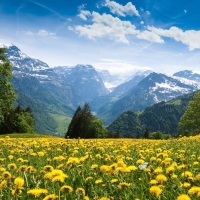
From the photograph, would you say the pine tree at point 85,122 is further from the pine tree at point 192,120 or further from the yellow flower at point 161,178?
the yellow flower at point 161,178

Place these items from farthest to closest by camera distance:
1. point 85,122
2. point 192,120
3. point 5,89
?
point 85,122 → point 192,120 → point 5,89

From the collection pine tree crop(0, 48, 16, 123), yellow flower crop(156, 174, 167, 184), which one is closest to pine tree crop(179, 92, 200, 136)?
pine tree crop(0, 48, 16, 123)

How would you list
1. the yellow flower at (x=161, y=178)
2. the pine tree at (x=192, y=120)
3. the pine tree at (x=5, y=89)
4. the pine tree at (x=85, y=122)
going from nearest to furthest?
1. the yellow flower at (x=161, y=178)
2. the pine tree at (x=5, y=89)
3. the pine tree at (x=192, y=120)
4. the pine tree at (x=85, y=122)

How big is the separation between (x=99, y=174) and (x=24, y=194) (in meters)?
1.72

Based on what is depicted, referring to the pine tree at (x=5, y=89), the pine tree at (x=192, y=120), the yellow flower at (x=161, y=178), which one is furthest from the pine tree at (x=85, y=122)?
the yellow flower at (x=161, y=178)

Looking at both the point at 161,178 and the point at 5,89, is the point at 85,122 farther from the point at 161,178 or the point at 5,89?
the point at 161,178

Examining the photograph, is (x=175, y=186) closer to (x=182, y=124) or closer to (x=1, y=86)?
(x=1, y=86)

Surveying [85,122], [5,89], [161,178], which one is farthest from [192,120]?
[161,178]

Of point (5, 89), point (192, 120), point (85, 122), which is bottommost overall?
point (85, 122)

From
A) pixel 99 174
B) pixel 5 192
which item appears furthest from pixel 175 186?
pixel 5 192

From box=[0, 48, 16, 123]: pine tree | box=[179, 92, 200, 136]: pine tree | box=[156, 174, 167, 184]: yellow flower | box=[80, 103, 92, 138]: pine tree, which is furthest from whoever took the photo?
box=[80, 103, 92, 138]: pine tree

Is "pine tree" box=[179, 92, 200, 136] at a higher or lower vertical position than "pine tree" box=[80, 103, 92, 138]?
higher

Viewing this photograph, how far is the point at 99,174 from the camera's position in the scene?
5383mm

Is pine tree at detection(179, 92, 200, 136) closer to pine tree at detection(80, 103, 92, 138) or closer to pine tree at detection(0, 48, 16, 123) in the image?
pine tree at detection(80, 103, 92, 138)
